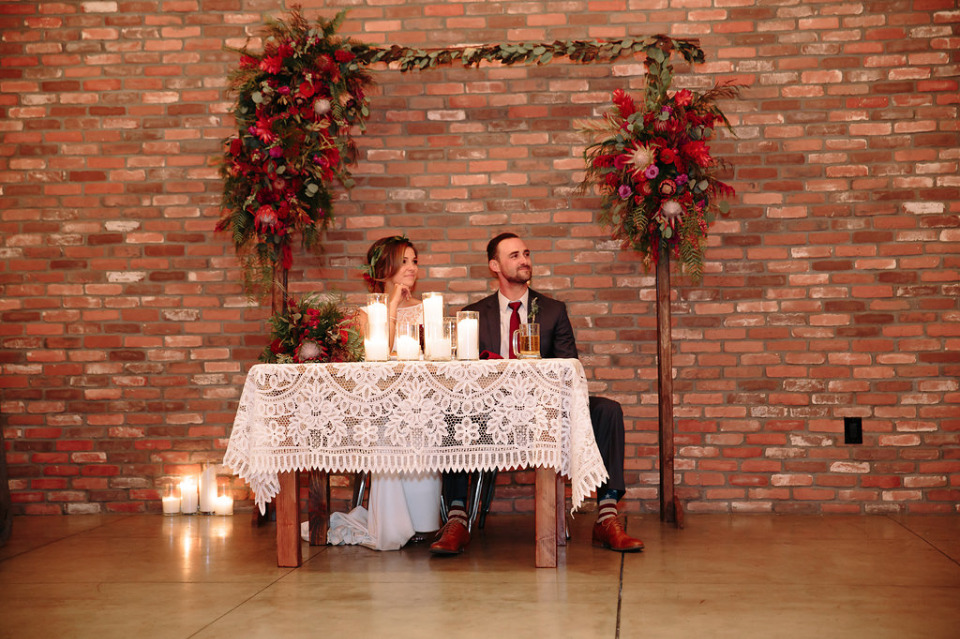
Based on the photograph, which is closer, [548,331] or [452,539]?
[452,539]

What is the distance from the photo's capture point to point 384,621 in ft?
8.82

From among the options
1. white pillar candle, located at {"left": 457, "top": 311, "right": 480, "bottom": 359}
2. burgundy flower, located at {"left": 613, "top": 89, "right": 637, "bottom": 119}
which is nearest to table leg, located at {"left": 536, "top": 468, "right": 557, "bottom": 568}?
white pillar candle, located at {"left": 457, "top": 311, "right": 480, "bottom": 359}

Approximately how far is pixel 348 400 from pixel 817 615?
1.74 metres

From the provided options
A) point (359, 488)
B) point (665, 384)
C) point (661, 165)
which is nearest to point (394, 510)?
point (359, 488)

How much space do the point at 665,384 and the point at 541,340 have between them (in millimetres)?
656

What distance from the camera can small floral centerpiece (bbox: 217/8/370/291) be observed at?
4.37m

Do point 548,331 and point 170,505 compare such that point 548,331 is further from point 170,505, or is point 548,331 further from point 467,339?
point 170,505

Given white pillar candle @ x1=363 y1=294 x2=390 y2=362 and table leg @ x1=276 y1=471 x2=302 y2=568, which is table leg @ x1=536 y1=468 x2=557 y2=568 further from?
table leg @ x1=276 y1=471 x2=302 y2=568

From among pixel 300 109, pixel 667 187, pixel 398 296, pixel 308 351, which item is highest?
pixel 300 109

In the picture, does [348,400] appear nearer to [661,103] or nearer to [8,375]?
[661,103]

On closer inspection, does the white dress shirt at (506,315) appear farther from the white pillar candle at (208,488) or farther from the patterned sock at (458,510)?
the white pillar candle at (208,488)

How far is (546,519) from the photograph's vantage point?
3312 mm

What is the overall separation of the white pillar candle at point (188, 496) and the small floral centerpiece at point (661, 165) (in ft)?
8.62

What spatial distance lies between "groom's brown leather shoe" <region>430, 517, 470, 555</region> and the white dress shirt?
89cm
